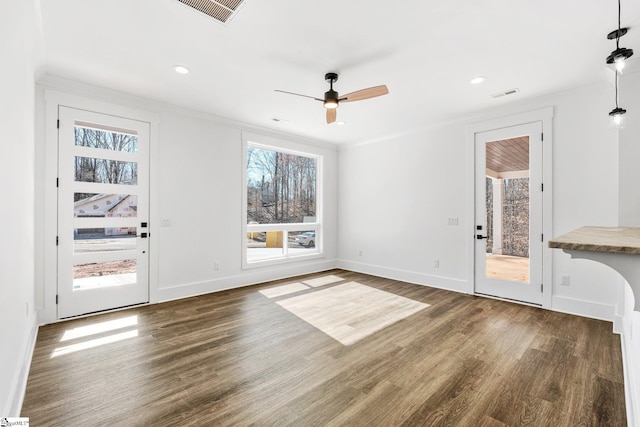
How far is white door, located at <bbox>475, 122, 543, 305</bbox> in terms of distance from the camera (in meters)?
3.86

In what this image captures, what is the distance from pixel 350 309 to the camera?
3.75 meters

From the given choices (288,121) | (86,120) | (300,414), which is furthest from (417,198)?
(86,120)

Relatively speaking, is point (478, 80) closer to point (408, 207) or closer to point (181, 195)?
point (408, 207)

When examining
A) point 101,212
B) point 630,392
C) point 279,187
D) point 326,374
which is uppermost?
point 279,187

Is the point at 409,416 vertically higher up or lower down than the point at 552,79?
lower down

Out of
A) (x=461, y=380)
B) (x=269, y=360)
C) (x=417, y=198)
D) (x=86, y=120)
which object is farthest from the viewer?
(x=417, y=198)

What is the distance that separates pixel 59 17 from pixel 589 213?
553 centimetres

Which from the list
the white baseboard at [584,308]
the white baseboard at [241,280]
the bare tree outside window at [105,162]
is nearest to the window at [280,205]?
the white baseboard at [241,280]

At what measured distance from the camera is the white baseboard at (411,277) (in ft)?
15.0

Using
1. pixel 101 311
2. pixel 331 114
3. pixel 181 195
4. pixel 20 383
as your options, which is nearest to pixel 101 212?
pixel 181 195

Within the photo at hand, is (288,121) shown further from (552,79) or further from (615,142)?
(615,142)

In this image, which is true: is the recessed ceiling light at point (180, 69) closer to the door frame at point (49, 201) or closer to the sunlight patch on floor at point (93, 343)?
the door frame at point (49, 201)

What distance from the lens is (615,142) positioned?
10.9 ft

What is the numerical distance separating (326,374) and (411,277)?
331 centimetres
